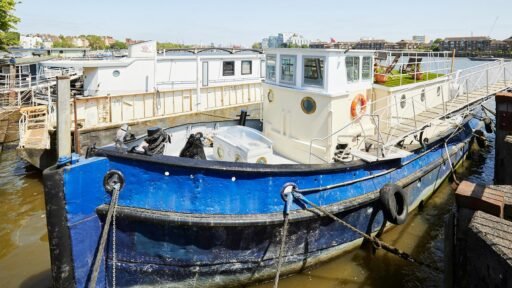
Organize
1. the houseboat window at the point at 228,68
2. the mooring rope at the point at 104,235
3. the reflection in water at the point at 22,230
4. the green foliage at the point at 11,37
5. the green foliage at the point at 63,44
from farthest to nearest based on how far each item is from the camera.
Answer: the green foliage at the point at 63,44, the houseboat window at the point at 228,68, the green foliage at the point at 11,37, the reflection in water at the point at 22,230, the mooring rope at the point at 104,235

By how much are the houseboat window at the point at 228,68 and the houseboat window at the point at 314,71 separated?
11743 millimetres

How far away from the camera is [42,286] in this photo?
21.9 feet

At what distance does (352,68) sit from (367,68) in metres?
0.60

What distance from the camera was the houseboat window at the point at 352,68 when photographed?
782 centimetres

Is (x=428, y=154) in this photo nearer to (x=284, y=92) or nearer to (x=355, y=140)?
(x=355, y=140)

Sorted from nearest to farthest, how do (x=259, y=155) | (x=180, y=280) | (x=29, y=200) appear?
(x=180, y=280) < (x=259, y=155) < (x=29, y=200)

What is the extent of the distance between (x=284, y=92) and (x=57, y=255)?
5.39m

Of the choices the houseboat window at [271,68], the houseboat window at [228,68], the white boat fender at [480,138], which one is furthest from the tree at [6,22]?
the white boat fender at [480,138]

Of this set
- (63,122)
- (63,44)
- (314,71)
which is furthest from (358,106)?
(63,44)

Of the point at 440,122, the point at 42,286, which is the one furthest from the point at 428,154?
the point at 42,286

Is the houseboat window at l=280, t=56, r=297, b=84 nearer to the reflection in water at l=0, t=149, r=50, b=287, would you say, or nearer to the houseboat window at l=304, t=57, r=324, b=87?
the houseboat window at l=304, t=57, r=324, b=87

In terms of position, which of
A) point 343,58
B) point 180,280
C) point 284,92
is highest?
point 343,58

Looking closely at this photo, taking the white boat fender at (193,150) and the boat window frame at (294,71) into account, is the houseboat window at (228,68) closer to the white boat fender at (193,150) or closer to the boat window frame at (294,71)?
the boat window frame at (294,71)

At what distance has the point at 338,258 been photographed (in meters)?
7.46
